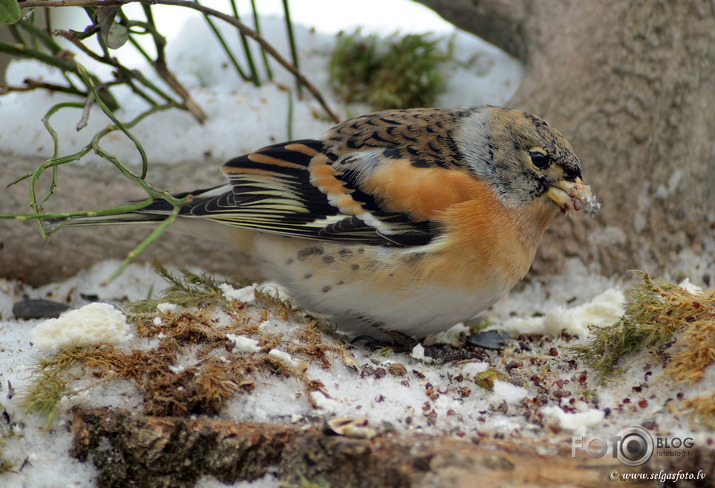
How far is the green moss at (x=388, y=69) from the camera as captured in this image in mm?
4117

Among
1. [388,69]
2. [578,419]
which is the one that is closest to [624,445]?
[578,419]

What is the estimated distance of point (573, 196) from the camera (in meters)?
2.79

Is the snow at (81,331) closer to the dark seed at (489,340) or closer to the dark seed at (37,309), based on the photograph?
the dark seed at (37,309)

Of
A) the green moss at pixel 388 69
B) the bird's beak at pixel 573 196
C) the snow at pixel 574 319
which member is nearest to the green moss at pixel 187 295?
the snow at pixel 574 319

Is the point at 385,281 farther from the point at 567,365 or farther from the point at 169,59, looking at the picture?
the point at 169,59

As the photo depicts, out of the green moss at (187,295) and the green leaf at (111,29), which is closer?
the green moss at (187,295)

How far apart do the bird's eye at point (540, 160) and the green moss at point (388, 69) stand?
1369mm

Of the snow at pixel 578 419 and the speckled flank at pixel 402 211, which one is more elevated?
the speckled flank at pixel 402 211

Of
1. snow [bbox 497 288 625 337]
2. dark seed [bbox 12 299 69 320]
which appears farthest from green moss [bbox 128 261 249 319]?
snow [bbox 497 288 625 337]

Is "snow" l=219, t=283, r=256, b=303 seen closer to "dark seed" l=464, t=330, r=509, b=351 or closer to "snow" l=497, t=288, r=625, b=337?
"dark seed" l=464, t=330, r=509, b=351

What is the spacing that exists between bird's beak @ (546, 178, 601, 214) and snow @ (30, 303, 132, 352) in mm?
1650

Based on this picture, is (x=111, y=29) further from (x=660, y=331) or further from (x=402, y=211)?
(x=660, y=331)

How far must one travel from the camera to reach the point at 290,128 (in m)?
3.86

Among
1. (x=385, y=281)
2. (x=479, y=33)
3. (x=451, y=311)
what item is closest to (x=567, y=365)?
(x=451, y=311)
